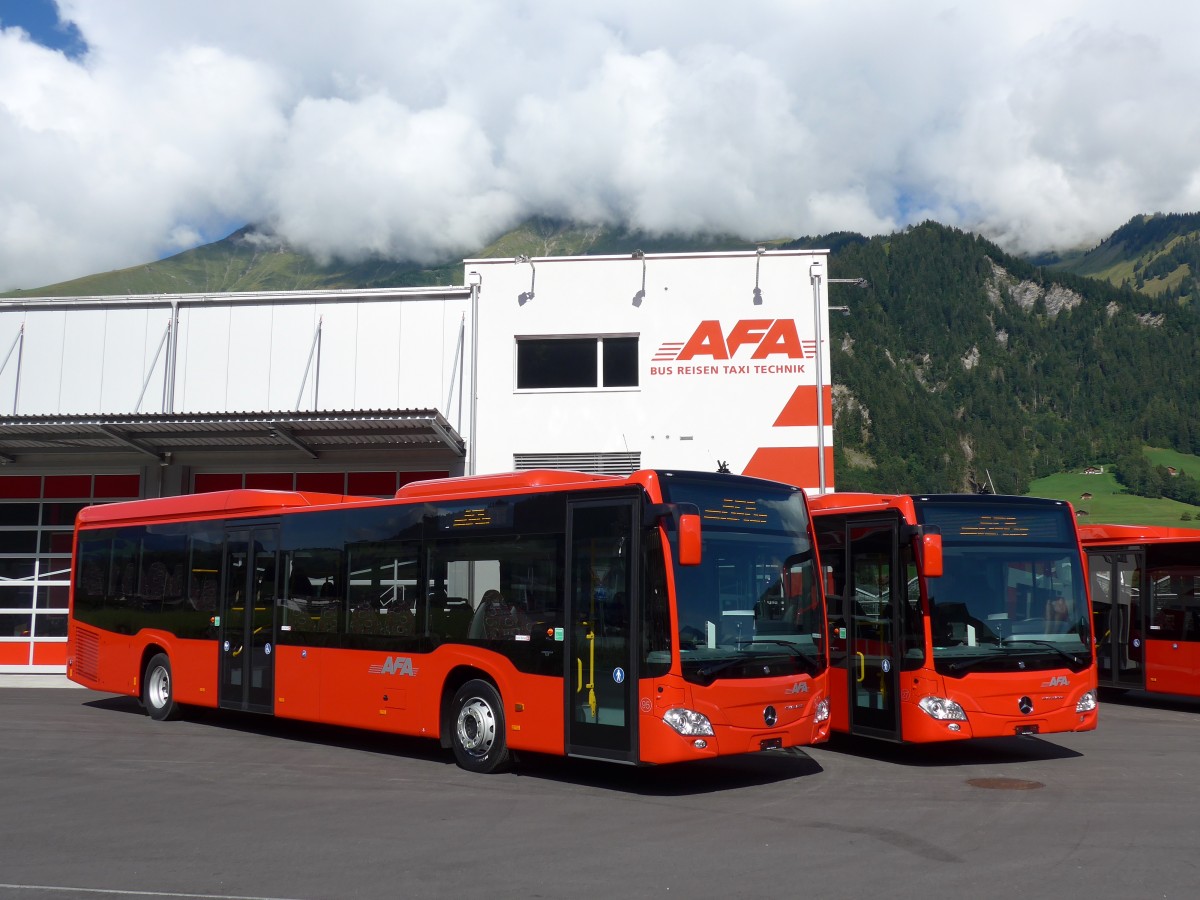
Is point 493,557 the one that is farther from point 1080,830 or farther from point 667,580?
point 1080,830

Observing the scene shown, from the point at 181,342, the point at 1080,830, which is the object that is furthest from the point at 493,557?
the point at 181,342

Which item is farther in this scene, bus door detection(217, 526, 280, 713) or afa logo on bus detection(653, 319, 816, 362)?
afa logo on bus detection(653, 319, 816, 362)

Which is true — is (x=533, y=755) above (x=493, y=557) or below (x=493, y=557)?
below

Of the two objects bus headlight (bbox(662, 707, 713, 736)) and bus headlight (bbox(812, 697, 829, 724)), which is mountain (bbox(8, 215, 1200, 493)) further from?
bus headlight (bbox(662, 707, 713, 736))

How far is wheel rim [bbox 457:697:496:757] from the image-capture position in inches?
434

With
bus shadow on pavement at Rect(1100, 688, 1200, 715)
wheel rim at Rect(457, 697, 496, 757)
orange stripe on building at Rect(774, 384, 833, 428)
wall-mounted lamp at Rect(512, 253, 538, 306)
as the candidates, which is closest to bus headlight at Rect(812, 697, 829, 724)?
wheel rim at Rect(457, 697, 496, 757)

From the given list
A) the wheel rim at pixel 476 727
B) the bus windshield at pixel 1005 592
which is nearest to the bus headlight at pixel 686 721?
the wheel rim at pixel 476 727

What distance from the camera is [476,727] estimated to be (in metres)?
11.1

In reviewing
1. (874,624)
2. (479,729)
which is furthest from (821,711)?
(479,729)

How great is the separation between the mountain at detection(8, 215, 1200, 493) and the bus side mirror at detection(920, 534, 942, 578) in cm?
13131

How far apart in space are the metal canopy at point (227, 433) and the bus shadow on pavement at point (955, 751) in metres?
8.70

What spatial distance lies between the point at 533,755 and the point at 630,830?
3.91 m

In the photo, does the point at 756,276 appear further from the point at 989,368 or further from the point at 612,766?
the point at 989,368

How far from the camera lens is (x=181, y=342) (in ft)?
76.7
